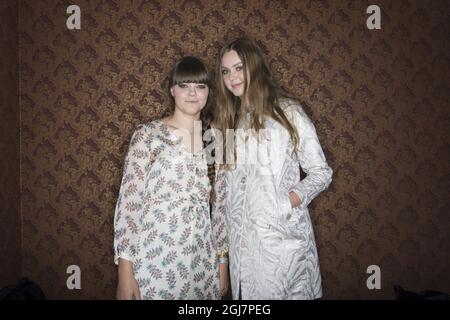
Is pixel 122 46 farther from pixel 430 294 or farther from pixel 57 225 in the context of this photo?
pixel 430 294

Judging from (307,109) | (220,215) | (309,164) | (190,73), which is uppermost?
(190,73)

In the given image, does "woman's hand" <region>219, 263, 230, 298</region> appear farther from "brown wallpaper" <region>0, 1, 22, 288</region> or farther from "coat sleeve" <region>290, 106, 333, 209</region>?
"brown wallpaper" <region>0, 1, 22, 288</region>

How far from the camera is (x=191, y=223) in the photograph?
1877 millimetres

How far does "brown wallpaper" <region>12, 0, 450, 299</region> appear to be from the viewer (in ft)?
7.96

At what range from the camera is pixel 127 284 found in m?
1.81

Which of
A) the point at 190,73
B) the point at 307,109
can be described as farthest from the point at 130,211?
the point at 307,109

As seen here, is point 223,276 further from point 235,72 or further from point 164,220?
point 235,72

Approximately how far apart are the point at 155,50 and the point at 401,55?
179 centimetres

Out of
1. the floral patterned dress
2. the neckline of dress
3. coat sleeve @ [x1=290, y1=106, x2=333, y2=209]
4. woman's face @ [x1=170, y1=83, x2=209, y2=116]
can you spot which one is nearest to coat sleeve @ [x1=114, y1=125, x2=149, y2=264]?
the floral patterned dress

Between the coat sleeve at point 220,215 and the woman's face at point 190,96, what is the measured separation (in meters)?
0.37

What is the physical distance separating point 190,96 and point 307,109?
0.95m

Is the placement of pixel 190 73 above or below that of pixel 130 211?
above

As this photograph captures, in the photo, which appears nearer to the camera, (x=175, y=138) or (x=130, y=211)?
(x=130, y=211)
